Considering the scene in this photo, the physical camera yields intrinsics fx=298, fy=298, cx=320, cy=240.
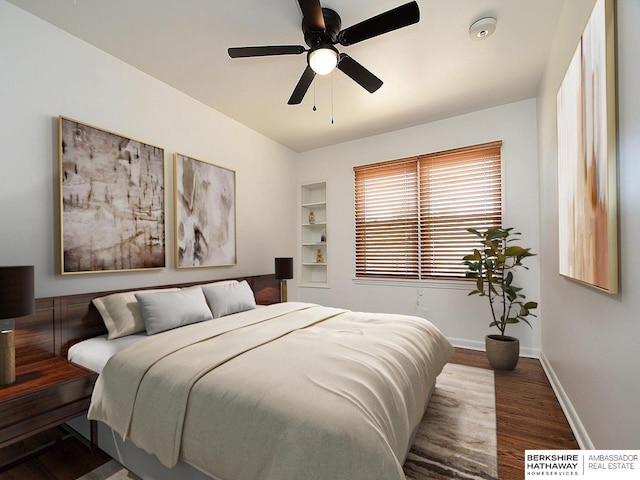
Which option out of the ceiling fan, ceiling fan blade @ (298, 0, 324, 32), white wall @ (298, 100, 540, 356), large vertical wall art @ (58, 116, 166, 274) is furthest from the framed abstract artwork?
ceiling fan blade @ (298, 0, 324, 32)

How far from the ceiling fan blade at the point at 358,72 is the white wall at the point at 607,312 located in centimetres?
124

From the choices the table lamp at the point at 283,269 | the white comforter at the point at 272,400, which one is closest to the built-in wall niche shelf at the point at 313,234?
the table lamp at the point at 283,269

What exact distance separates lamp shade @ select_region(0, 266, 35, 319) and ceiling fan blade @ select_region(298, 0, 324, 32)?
2.18 meters

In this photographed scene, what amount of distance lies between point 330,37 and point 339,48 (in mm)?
457

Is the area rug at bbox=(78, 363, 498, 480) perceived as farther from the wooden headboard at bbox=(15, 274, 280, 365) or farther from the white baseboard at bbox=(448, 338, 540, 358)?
the white baseboard at bbox=(448, 338, 540, 358)

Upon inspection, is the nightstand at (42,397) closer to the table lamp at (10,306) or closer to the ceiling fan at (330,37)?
the table lamp at (10,306)

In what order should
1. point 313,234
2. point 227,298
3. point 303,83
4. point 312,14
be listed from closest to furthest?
1. point 312,14
2. point 303,83
3. point 227,298
4. point 313,234

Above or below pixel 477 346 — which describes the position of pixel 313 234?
above

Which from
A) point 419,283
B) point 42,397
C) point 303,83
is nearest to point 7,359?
point 42,397

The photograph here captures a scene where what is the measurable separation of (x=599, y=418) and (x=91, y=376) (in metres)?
2.82

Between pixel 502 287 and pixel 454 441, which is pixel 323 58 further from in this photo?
pixel 502 287

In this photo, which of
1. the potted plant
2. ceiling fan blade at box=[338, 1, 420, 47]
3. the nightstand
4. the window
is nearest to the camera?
the nightstand

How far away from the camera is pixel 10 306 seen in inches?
63.0

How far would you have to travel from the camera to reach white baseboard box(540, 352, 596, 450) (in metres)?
1.72
